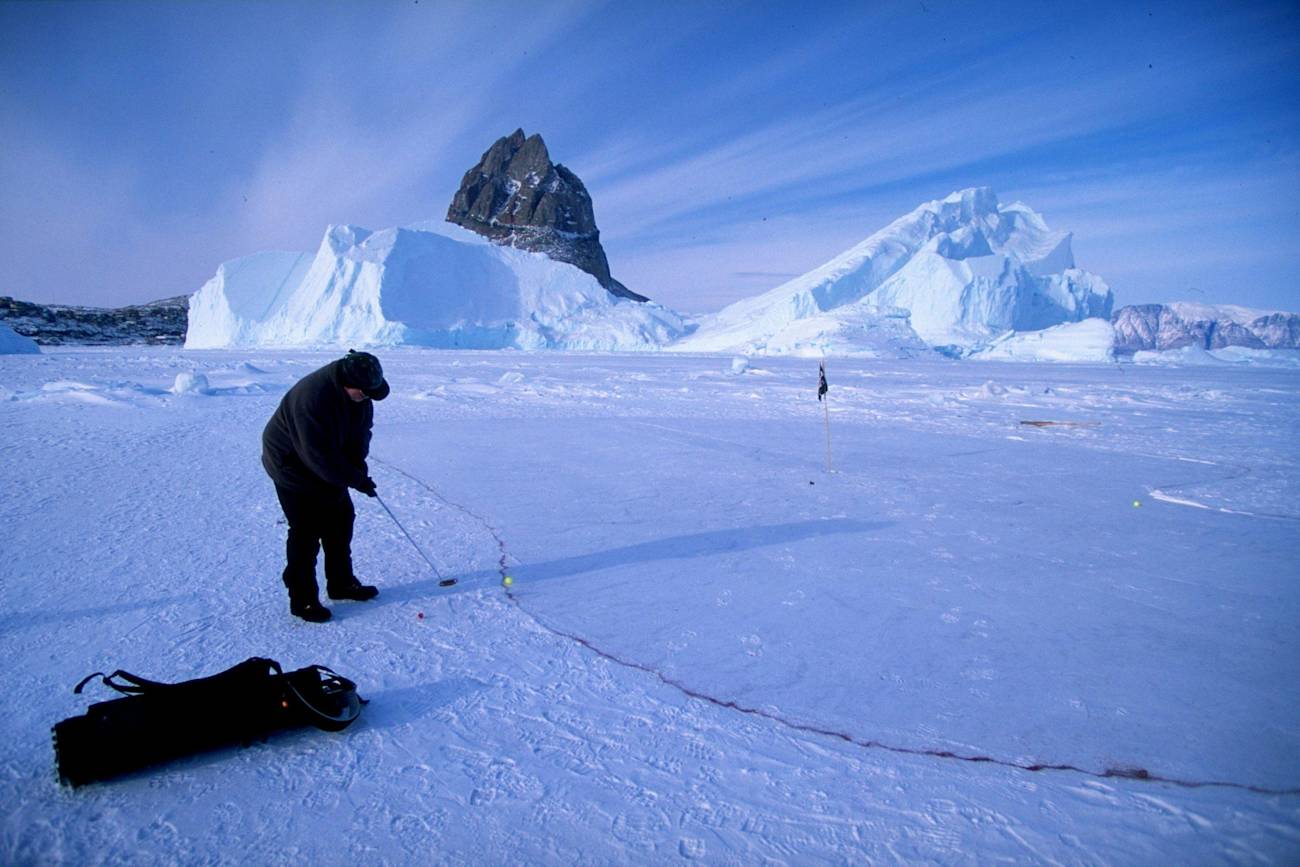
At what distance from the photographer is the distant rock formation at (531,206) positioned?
83812 mm

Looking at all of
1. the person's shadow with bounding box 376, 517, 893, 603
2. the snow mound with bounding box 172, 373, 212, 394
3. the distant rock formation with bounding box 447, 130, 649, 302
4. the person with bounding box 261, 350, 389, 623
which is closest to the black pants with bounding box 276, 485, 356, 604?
the person with bounding box 261, 350, 389, 623

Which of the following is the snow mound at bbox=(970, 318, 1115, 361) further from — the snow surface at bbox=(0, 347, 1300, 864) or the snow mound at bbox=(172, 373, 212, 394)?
the snow mound at bbox=(172, 373, 212, 394)

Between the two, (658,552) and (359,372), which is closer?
(359,372)

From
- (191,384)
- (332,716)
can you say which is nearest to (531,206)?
(191,384)

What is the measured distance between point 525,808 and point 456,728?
0.47 m

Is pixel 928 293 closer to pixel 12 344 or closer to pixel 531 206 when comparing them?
pixel 12 344

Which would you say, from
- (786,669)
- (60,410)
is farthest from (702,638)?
(60,410)

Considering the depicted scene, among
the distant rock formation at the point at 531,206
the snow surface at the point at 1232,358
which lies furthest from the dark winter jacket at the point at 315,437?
the distant rock formation at the point at 531,206

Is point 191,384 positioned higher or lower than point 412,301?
lower

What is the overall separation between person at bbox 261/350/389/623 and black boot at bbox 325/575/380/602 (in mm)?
177

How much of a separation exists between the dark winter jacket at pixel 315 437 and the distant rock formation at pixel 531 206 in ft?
264

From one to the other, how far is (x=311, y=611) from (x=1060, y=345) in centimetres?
4516

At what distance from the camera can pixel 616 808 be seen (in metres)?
1.85

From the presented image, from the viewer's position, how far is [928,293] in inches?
1690
